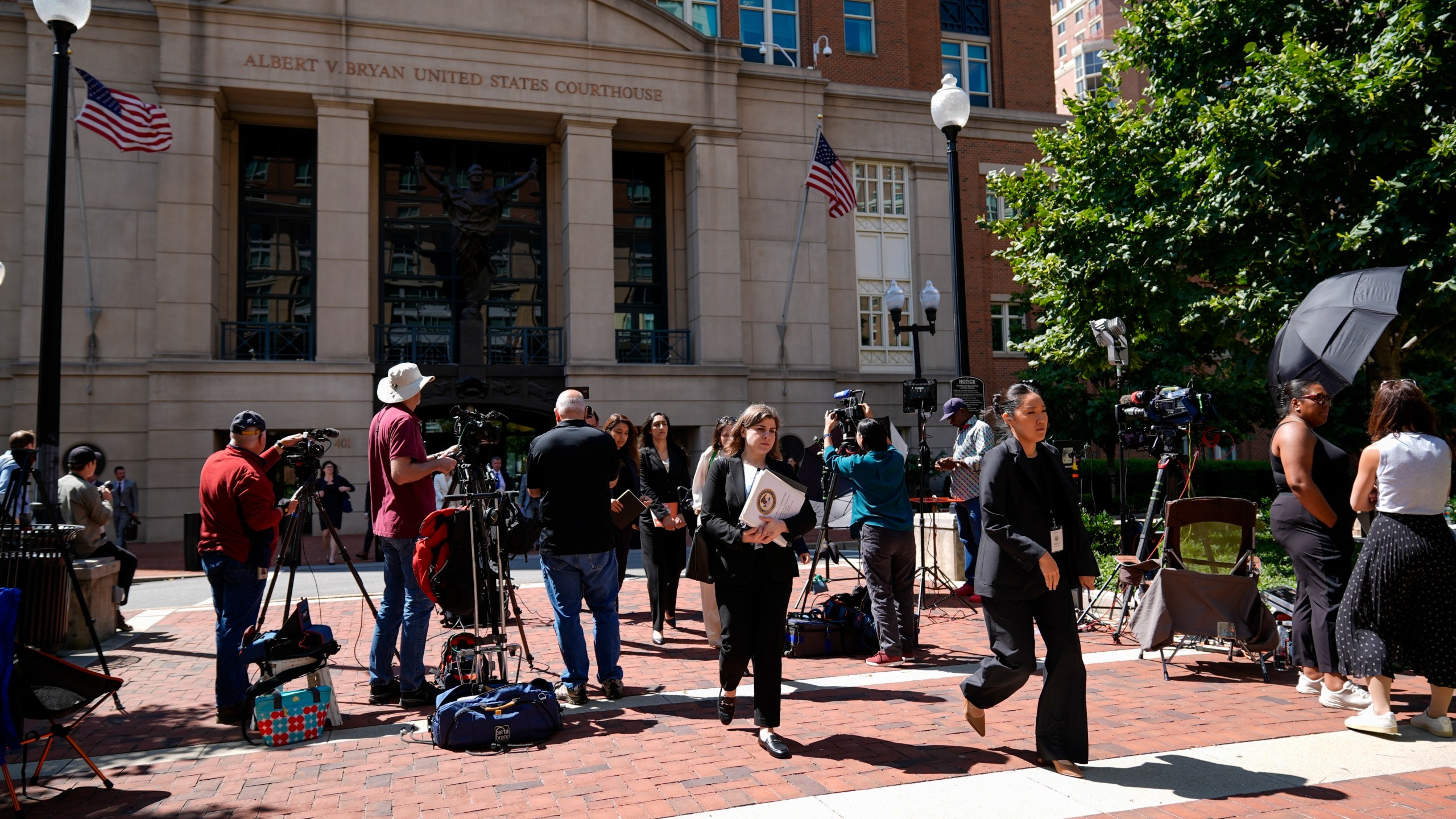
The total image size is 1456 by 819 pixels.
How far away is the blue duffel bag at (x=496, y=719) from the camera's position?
17.6ft

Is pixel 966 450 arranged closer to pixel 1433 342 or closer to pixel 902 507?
pixel 902 507

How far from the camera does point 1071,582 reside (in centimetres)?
492

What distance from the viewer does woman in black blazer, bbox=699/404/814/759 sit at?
5223 mm

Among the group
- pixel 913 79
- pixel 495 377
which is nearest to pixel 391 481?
pixel 495 377

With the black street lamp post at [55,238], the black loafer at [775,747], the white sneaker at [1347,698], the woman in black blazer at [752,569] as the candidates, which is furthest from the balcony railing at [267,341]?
the white sneaker at [1347,698]

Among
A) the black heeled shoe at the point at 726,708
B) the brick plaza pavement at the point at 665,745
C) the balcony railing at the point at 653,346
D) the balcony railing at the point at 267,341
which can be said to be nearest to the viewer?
the brick plaza pavement at the point at 665,745

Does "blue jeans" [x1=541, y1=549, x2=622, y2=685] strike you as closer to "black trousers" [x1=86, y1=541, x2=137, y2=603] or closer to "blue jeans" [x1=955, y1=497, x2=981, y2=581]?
"blue jeans" [x1=955, y1=497, x2=981, y2=581]

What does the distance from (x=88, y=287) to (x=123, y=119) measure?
207 inches

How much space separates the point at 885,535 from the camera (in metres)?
7.40

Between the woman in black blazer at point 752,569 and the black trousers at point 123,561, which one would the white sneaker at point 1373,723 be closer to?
the woman in black blazer at point 752,569

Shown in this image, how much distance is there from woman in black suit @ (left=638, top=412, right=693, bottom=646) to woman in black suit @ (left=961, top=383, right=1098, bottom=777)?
350 cm

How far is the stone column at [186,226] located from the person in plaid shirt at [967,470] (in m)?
17.8

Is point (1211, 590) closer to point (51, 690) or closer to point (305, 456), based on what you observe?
point (305, 456)

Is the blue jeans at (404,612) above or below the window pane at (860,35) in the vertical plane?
below
